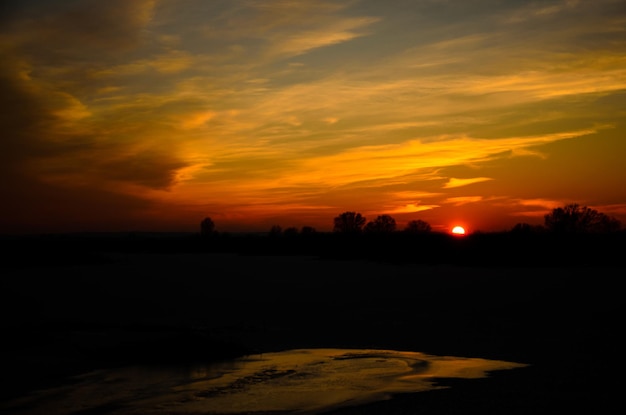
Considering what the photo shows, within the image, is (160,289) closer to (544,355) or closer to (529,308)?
(529,308)

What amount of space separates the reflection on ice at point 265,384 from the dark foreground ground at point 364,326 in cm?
48

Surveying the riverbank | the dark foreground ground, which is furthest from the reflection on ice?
the riverbank

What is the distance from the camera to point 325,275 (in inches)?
1284

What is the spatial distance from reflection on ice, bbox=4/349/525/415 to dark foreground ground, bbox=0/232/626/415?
48cm

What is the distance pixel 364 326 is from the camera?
16328 millimetres

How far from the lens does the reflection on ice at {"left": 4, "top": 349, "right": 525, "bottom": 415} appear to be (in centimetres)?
912

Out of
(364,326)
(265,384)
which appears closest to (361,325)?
(364,326)

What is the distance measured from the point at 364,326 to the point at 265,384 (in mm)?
6340

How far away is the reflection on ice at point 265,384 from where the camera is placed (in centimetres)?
912

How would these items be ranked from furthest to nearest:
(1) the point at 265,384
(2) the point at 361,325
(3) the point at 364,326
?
(2) the point at 361,325 < (3) the point at 364,326 < (1) the point at 265,384

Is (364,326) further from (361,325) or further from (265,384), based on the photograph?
(265,384)

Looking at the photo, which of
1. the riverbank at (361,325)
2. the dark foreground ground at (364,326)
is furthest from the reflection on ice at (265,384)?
the riverbank at (361,325)

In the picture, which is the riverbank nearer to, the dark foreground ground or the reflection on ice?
the dark foreground ground

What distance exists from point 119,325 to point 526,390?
1057 centimetres
